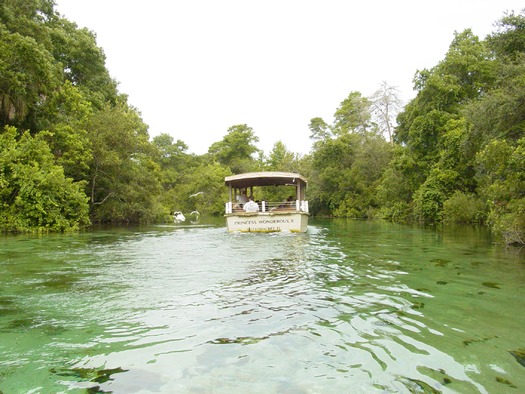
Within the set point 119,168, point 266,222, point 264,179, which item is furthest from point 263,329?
point 119,168

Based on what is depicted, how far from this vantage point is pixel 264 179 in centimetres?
1909

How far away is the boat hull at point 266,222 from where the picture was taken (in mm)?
16203

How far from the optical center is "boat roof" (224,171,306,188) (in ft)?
57.5

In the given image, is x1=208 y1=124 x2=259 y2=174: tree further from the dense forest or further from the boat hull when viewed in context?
the boat hull

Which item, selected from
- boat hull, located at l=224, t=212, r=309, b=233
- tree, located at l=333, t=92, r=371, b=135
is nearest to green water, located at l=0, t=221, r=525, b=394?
boat hull, located at l=224, t=212, r=309, b=233

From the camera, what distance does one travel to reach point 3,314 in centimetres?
428

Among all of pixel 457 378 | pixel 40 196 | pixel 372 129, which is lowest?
pixel 457 378

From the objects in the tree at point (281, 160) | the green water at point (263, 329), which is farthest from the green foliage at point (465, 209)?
the tree at point (281, 160)

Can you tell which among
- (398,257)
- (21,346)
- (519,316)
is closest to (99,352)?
(21,346)

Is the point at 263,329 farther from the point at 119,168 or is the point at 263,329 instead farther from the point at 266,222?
the point at 119,168

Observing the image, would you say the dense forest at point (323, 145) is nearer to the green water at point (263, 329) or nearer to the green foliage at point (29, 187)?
the green foliage at point (29, 187)

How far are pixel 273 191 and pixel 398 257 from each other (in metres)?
34.7

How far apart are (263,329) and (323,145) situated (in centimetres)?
4092

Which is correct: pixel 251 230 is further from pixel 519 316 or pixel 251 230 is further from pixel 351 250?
pixel 519 316
